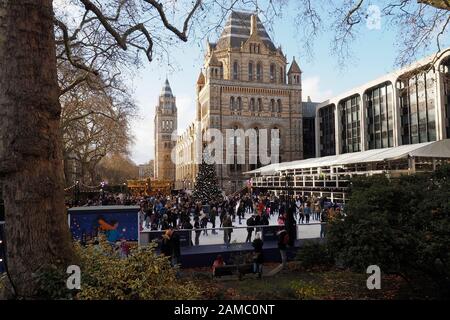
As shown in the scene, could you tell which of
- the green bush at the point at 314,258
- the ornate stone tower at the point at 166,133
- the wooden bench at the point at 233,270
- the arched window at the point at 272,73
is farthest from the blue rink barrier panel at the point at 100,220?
the ornate stone tower at the point at 166,133

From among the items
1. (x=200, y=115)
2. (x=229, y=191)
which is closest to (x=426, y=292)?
(x=229, y=191)

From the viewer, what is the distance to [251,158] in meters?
53.2

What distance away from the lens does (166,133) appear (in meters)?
115

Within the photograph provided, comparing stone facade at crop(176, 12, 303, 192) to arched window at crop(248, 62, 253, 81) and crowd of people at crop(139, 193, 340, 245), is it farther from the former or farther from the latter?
crowd of people at crop(139, 193, 340, 245)

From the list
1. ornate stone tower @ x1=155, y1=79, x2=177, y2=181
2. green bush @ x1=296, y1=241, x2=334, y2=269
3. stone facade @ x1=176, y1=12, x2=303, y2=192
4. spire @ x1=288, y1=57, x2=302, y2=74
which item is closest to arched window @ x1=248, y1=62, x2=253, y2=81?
stone facade @ x1=176, y1=12, x2=303, y2=192

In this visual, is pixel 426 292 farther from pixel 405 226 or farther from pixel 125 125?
pixel 125 125

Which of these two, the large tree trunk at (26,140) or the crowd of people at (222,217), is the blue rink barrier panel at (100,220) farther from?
the large tree trunk at (26,140)

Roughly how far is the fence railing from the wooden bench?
2485mm

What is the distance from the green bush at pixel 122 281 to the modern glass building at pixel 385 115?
26357 mm

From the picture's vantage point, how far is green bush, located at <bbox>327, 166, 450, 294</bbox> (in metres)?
6.55

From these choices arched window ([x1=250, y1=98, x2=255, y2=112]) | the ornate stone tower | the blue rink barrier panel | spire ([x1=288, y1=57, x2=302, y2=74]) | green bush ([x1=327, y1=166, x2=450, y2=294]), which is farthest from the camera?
the ornate stone tower

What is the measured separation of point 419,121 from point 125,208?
33.5 meters

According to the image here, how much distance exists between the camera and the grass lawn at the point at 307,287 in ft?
19.8

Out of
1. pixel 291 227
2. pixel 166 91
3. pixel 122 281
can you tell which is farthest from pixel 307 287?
pixel 166 91
